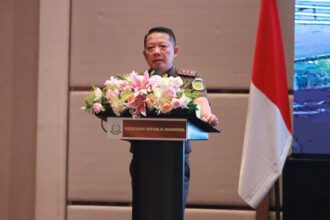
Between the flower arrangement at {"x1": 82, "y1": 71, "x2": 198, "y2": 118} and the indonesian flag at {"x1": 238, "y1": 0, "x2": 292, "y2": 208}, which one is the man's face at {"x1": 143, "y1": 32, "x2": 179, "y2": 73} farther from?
the indonesian flag at {"x1": 238, "y1": 0, "x2": 292, "y2": 208}

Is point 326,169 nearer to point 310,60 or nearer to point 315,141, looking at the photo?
point 315,141

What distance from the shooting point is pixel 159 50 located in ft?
7.73

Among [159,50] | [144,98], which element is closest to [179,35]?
[159,50]

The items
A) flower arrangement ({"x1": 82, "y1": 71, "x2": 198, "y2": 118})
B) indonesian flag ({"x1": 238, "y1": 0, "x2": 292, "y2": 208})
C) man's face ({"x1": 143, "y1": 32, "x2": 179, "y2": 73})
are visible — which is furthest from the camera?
indonesian flag ({"x1": 238, "y1": 0, "x2": 292, "y2": 208})

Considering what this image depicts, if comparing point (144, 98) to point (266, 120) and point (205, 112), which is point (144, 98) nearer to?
point (205, 112)

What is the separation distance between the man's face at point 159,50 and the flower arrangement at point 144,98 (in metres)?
0.29

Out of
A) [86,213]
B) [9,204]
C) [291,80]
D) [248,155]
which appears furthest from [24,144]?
[291,80]

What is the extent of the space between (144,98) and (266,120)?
1.00m

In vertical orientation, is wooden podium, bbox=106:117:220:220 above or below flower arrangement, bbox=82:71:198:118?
below

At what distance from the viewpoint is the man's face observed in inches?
93.0

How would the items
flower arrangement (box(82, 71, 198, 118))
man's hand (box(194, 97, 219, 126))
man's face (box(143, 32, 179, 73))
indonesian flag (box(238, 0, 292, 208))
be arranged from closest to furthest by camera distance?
flower arrangement (box(82, 71, 198, 118)), man's hand (box(194, 97, 219, 126)), man's face (box(143, 32, 179, 73)), indonesian flag (box(238, 0, 292, 208))

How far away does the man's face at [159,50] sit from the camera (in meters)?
2.36

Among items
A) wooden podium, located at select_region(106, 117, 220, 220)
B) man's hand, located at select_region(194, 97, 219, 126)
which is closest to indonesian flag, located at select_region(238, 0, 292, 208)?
man's hand, located at select_region(194, 97, 219, 126)

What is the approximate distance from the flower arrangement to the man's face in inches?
11.6
